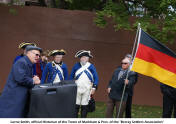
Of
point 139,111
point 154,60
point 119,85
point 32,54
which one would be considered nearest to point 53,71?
point 119,85

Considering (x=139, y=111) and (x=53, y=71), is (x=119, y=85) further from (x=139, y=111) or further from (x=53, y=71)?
(x=139, y=111)

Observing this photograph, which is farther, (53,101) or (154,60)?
(154,60)

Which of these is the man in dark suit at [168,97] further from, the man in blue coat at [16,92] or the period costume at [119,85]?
the man in blue coat at [16,92]

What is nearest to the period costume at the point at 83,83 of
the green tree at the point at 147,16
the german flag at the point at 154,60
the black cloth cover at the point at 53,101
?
the black cloth cover at the point at 53,101

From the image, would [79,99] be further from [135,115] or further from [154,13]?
[154,13]

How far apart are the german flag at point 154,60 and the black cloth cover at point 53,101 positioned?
4.34 ft

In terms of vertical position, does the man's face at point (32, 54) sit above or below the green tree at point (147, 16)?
below

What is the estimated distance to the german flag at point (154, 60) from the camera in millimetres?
5457

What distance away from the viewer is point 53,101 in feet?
17.5

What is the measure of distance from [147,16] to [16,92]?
537cm

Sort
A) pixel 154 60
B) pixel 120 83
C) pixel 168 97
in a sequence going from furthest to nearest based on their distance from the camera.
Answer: pixel 120 83, pixel 168 97, pixel 154 60

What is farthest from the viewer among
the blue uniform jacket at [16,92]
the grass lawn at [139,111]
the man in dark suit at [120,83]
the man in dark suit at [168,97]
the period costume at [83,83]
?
the grass lawn at [139,111]

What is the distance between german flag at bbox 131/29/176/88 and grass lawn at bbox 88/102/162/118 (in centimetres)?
312

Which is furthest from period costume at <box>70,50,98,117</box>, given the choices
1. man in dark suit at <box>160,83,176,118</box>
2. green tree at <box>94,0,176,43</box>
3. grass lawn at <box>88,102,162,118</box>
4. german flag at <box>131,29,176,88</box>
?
green tree at <box>94,0,176,43</box>
